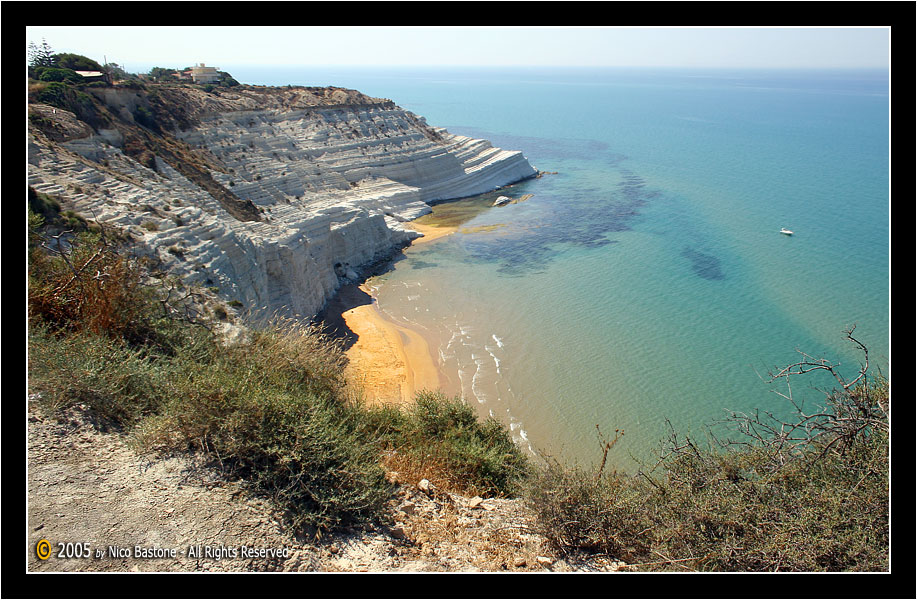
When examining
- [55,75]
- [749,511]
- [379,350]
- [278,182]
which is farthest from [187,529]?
[55,75]

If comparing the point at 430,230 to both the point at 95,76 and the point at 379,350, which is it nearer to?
the point at 379,350

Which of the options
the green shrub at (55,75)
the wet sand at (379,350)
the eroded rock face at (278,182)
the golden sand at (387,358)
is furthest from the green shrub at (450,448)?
the green shrub at (55,75)

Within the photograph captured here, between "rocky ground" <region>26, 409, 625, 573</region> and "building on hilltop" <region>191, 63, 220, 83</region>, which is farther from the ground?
"building on hilltop" <region>191, 63, 220, 83</region>

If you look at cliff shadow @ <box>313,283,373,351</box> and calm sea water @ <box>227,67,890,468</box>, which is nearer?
calm sea water @ <box>227,67,890,468</box>

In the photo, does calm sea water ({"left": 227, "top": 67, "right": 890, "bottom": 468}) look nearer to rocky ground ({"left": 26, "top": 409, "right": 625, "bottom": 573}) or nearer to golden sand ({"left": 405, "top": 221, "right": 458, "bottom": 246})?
golden sand ({"left": 405, "top": 221, "right": 458, "bottom": 246})

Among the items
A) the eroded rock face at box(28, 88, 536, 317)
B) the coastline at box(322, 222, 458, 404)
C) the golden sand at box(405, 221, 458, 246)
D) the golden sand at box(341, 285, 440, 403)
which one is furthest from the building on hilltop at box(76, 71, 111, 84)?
the golden sand at box(341, 285, 440, 403)

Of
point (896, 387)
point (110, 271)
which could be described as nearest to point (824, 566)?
point (896, 387)

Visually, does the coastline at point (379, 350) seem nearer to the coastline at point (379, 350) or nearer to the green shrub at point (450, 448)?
the coastline at point (379, 350)
